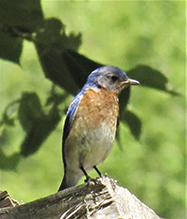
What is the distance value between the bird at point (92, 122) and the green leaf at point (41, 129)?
0.11 metres

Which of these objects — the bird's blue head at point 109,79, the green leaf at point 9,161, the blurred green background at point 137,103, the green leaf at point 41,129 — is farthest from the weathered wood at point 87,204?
the blurred green background at point 137,103

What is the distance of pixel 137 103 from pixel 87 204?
2.80 m

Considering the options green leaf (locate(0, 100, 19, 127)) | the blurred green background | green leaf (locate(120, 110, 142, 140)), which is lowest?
green leaf (locate(120, 110, 142, 140))

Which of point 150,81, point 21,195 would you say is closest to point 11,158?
point 150,81

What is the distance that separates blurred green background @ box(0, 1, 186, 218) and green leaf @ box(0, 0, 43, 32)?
3.76 feet

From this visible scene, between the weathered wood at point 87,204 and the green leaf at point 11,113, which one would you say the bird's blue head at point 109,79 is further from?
the weathered wood at point 87,204

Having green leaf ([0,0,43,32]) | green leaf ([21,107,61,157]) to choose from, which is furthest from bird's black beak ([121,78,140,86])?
green leaf ([0,0,43,32])

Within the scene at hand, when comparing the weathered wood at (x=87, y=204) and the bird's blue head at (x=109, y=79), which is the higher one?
the bird's blue head at (x=109, y=79)

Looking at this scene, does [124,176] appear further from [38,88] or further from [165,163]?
[38,88]

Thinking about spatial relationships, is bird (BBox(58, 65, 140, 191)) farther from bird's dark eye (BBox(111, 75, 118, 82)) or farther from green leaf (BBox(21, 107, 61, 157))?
green leaf (BBox(21, 107, 61, 157))

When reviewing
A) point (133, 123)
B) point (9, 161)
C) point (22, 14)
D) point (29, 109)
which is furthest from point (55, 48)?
point (9, 161)

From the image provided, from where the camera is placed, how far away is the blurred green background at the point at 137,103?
4.24 m

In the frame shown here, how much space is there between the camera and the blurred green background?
→ 4.24 meters

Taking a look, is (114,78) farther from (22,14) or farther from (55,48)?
(22,14)
